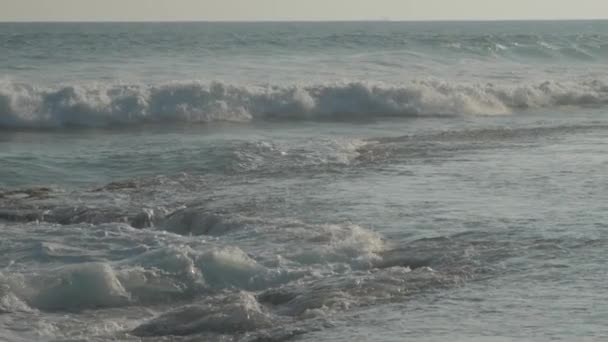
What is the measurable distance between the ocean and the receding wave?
65 mm

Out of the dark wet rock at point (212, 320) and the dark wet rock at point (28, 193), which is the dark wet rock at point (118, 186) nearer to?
the dark wet rock at point (28, 193)

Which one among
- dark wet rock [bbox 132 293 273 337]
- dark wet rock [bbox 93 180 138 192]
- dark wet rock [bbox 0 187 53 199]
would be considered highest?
dark wet rock [bbox 132 293 273 337]

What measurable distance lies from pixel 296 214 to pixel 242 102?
46.3 ft

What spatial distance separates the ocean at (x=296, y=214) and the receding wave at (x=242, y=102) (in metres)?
0.07

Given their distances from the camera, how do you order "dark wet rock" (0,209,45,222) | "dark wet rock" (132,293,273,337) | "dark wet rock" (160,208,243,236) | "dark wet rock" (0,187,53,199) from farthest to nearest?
1. "dark wet rock" (0,187,53,199)
2. "dark wet rock" (0,209,45,222)
3. "dark wet rock" (160,208,243,236)
4. "dark wet rock" (132,293,273,337)

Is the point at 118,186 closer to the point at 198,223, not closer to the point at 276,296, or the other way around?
the point at 198,223

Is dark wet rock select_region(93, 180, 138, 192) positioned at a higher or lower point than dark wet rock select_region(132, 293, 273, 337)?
lower

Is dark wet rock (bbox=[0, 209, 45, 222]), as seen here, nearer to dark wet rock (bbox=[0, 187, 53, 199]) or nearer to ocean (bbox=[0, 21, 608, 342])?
ocean (bbox=[0, 21, 608, 342])

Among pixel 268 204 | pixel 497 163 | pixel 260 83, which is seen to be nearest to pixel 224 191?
pixel 268 204

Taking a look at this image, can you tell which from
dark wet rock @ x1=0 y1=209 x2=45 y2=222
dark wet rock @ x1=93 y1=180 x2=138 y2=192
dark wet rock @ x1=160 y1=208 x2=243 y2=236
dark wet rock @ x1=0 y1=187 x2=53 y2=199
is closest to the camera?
dark wet rock @ x1=160 y1=208 x2=243 y2=236

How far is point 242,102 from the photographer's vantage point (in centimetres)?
2567

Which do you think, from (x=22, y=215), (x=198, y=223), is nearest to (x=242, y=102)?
(x=22, y=215)

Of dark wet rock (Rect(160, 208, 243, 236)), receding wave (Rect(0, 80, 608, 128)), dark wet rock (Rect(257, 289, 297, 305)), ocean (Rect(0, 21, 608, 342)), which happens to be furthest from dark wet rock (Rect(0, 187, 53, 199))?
receding wave (Rect(0, 80, 608, 128))

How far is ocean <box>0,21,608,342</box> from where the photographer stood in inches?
311
